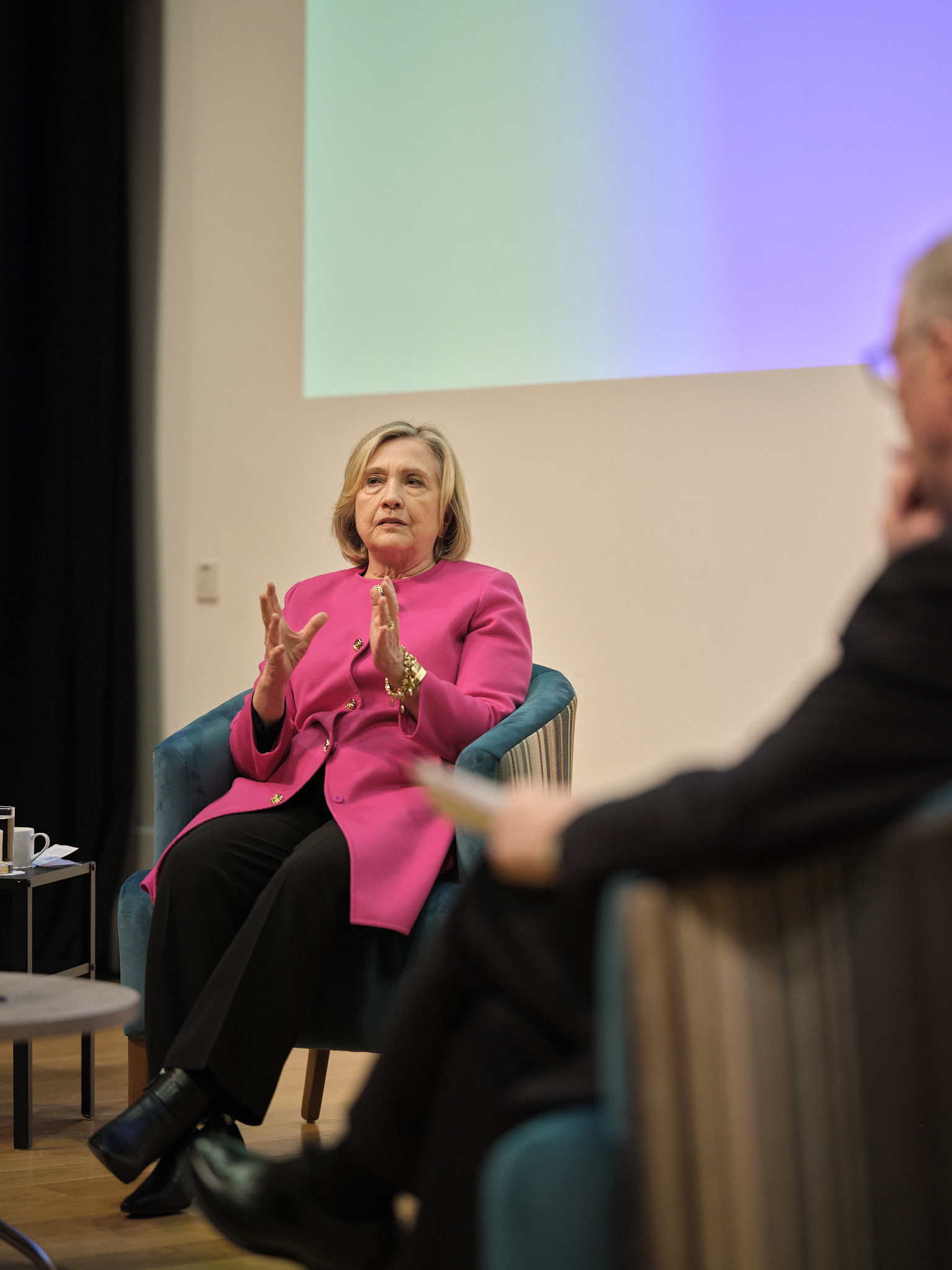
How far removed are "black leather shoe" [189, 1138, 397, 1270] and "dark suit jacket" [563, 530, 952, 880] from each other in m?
0.48

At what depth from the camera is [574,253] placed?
3.10 metres

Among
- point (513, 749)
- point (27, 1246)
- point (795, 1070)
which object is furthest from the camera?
point (513, 749)

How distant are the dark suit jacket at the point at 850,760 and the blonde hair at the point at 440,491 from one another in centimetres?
156

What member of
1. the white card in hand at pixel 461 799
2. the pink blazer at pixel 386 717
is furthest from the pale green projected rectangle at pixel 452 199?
the white card in hand at pixel 461 799

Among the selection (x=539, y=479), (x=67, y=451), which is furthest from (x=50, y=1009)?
(x=67, y=451)

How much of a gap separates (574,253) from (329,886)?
1.91 m

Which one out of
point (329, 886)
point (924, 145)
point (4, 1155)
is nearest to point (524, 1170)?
point (329, 886)

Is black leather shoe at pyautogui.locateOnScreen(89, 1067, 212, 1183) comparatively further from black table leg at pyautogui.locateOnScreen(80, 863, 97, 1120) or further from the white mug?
the white mug

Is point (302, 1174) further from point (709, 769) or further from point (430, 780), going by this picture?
point (709, 769)

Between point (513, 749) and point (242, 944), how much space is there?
0.51 m

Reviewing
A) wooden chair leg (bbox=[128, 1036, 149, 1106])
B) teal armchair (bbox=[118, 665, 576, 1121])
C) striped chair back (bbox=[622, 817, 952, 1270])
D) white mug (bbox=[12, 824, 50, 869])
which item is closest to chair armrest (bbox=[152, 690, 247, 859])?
teal armchair (bbox=[118, 665, 576, 1121])

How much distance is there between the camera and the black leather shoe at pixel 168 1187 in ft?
5.53

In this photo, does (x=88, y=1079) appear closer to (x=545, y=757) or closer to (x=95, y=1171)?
(x=95, y=1171)

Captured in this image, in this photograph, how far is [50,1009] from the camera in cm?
133
